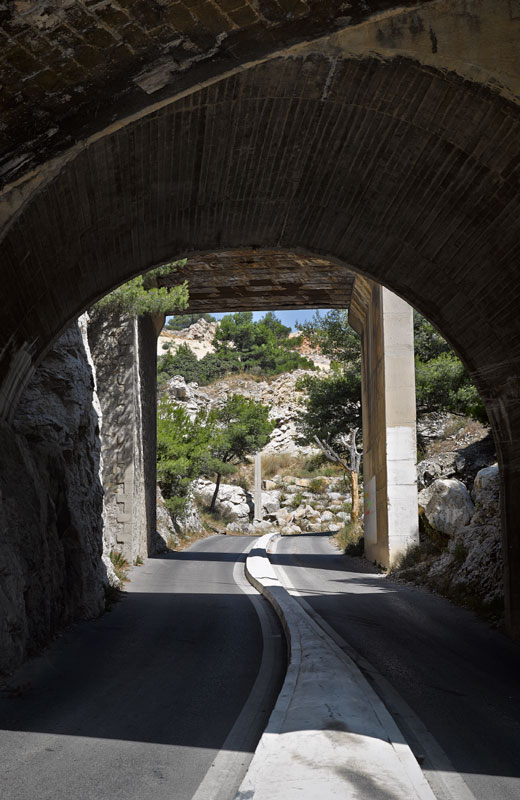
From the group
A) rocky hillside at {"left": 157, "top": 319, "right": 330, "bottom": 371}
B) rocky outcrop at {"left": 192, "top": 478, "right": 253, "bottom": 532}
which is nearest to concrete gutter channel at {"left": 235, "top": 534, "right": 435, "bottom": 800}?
rocky outcrop at {"left": 192, "top": 478, "right": 253, "bottom": 532}

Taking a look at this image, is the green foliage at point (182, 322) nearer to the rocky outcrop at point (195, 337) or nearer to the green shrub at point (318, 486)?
the rocky outcrop at point (195, 337)

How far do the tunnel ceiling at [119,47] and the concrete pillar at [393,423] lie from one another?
17.0m

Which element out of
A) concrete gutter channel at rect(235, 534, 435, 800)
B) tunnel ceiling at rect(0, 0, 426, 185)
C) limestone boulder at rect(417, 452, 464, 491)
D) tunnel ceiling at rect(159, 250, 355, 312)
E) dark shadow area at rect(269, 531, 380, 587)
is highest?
tunnel ceiling at rect(159, 250, 355, 312)

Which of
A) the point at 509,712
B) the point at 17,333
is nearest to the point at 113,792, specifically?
the point at 509,712

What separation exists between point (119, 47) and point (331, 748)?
→ 4711 millimetres

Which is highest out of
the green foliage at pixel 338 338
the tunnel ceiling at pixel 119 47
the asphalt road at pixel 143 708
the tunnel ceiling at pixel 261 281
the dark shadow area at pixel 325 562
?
the green foliage at pixel 338 338

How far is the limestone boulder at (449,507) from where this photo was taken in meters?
18.6

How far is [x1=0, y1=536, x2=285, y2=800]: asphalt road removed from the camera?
4.62 meters

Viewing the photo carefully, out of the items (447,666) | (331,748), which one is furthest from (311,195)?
(331,748)

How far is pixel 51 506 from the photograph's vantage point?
10.9 meters

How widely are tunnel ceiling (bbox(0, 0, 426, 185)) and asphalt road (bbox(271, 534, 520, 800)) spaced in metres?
4.88

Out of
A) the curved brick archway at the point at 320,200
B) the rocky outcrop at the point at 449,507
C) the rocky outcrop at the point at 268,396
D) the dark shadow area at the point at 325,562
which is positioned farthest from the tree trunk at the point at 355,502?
the rocky outcrop at the point at 268,396

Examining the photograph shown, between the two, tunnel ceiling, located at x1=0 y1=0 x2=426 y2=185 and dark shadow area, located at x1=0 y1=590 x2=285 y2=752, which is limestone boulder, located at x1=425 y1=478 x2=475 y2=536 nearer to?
dark shadow area, located at x1=0 y1=590 x2=285 y2=752

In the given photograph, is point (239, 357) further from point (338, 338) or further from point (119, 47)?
point (119, 47)
